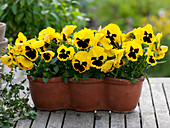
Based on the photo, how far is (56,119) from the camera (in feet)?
7.08

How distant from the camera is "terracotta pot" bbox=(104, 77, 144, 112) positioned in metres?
2.13

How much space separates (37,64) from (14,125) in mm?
422

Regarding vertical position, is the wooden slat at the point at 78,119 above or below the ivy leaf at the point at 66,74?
below

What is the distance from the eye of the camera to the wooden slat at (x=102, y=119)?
A: 208 centimetres

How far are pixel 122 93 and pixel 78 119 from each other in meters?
0.34

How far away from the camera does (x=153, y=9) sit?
6.16 meters

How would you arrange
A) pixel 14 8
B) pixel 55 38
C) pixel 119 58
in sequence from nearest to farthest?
pixel 119 58, pixel 55 38, pixel 14 8

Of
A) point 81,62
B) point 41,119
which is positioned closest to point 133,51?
point 81,62

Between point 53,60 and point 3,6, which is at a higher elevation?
point 53,60

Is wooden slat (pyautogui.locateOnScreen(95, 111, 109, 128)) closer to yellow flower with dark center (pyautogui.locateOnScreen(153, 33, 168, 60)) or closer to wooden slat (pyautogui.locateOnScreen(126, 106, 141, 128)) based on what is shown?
wooden slat (pyautogui.locateOnScreen(126, 106, 141, 128))

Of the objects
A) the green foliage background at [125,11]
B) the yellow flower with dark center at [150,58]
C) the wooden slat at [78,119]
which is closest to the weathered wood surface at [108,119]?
the wooden slat at [78,119]

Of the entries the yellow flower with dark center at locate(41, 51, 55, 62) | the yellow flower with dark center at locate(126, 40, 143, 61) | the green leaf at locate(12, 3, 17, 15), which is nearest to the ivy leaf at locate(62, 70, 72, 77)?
the yellow flower with dark center at locate(41, 51, 55, 62)

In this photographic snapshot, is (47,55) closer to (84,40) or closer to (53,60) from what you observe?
(53,60)

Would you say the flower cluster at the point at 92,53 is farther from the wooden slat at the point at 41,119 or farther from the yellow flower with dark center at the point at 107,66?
the wooden slat at the point at 41,119
